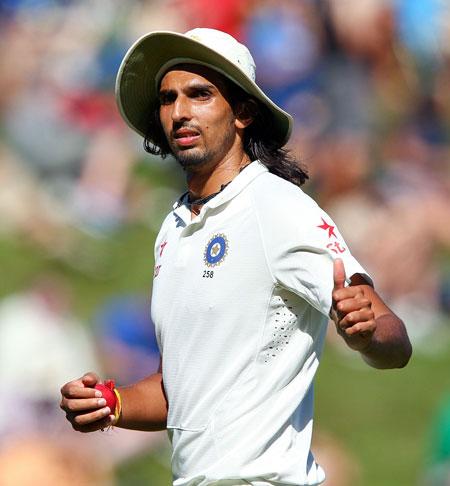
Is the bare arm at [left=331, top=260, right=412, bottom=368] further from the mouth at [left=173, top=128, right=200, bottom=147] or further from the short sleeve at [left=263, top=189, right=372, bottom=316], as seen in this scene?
the mouth at [left=173, top=128, right=200, bottom=147]

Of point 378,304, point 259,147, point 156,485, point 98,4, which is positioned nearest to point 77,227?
point 98,4

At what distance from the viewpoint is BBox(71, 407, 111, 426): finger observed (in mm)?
3514

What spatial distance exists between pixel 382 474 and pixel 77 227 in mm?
3143

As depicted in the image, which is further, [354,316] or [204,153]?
[204,153]

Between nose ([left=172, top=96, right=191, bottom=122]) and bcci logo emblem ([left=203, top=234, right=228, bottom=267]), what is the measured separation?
41 cm

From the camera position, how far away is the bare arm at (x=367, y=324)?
2.98 meters

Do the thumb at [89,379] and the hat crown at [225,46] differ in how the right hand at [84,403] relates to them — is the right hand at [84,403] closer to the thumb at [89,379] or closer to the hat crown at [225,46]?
the thumb at [89,379]

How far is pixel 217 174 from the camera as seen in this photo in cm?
373

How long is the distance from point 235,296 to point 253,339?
0.13 m

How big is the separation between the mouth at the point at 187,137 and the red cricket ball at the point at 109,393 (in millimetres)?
771

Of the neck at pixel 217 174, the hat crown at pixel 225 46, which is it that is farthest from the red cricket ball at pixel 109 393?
the hat crown at pixel 225 46

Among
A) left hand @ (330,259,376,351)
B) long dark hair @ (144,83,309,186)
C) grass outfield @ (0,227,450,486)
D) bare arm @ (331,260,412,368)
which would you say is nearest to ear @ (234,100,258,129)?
long dark hair @ (144,83,309,186)

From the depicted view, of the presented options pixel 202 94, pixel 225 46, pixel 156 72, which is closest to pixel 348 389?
pixel 156 72

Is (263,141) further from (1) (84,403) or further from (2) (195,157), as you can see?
(1) (84,403)
